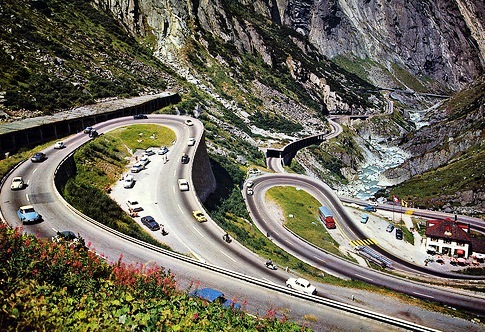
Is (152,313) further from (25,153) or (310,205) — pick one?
(310,205)

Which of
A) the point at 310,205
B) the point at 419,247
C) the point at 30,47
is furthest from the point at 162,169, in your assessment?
the point at 30,47

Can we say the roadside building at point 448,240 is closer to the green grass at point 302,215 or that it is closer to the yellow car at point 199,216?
the green grass at point 302,215

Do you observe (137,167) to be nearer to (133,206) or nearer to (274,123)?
(133,206)

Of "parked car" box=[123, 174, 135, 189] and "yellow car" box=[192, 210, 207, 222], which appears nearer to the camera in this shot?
"yellow car" box=[192, 210, 207, 222]

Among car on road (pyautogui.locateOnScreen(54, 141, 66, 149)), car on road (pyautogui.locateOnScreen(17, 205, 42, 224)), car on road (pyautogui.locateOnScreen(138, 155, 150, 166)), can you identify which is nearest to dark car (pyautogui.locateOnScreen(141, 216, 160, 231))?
car on road (pyautogui.locateOnScreen(17, 205, 42, 224))

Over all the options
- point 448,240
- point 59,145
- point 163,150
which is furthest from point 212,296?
point 448,240

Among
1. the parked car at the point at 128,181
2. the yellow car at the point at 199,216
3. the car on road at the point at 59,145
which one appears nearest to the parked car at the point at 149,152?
the parked car at the point at 128,181

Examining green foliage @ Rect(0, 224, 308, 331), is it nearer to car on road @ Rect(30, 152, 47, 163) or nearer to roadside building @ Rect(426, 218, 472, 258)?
car on road @ Rect(30, 152, 47, 163)
